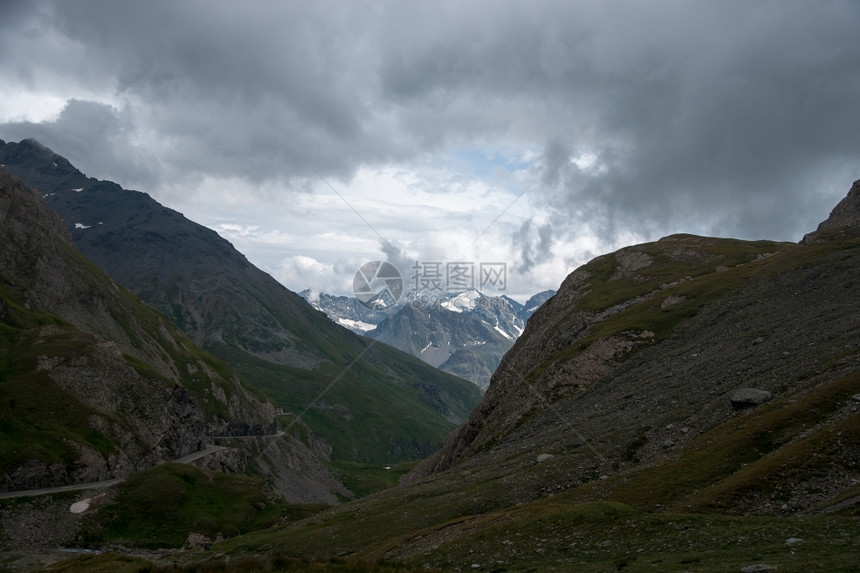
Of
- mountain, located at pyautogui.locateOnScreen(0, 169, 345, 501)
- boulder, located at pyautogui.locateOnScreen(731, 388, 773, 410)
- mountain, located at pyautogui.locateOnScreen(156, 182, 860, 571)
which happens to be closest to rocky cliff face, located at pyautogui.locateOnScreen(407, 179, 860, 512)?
boulder, located at pyautogui.locateOnScreen(731, 388, 773, 410)

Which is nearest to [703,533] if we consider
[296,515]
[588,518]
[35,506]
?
[588,518]

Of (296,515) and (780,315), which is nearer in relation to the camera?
(780,315)

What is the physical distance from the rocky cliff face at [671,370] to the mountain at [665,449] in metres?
0.33

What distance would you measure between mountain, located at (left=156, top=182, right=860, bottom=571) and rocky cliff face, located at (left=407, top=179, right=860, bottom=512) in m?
0.33

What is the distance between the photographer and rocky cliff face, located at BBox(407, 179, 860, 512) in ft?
180

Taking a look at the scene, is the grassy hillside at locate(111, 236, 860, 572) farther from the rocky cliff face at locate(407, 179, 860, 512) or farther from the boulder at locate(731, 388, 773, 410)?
the boulder at locate(731, 388, 773, 410)

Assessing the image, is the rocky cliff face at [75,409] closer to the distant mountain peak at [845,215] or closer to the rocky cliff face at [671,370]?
the rocky cliff face at [671,370]

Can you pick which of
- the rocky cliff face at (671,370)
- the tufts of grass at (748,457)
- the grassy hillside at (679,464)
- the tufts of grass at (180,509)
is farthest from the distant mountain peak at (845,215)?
the tufts of grass at (180,509)

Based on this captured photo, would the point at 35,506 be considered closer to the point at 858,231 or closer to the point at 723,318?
the point at 723,318

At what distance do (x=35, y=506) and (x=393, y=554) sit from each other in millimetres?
87387

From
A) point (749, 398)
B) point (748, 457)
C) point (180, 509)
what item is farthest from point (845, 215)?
point (180, 509)

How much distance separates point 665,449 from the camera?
5503cm

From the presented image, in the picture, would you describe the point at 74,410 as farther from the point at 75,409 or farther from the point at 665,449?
the point at 665,449

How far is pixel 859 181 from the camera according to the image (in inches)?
6383
